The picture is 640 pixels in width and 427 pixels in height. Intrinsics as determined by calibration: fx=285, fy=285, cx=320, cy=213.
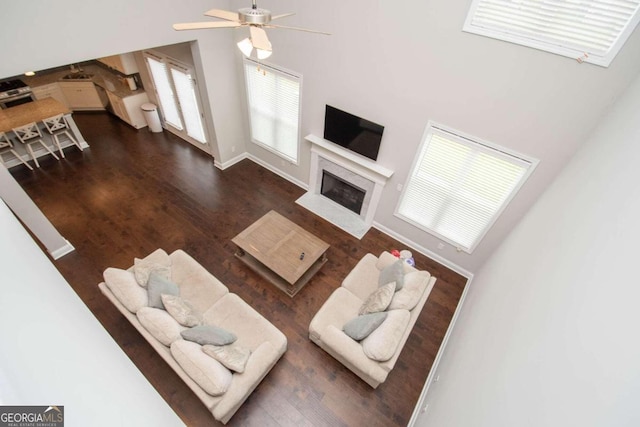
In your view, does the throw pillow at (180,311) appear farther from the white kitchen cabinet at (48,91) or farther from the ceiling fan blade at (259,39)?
the white kitchen cabinet at (48,91)

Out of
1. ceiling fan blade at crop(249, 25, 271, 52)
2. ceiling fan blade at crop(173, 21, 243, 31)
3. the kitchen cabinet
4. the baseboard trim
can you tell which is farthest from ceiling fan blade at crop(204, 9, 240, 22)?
the kitchen cabinet

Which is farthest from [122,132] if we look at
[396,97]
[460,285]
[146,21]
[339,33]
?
[460,285]

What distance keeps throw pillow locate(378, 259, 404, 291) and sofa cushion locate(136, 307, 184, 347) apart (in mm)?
2690

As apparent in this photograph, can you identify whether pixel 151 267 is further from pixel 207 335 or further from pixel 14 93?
pixel 14 93

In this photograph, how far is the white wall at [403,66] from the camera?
126 inches

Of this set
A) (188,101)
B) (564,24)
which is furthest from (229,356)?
(188,101)

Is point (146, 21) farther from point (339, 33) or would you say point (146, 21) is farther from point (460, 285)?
point (460, 285)

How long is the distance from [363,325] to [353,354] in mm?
350

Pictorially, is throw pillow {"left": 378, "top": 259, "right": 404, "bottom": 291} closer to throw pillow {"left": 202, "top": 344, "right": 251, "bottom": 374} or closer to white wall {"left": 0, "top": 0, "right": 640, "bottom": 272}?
white wall {"left": 0, "top": 0, "right": 640, "bottom": 272}

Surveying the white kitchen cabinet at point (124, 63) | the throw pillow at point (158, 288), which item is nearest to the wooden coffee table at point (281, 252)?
the throw pillow at point (158, 288)

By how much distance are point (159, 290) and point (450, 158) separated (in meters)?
4.41

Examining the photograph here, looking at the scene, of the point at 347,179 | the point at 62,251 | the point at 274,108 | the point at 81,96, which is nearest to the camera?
the point at 62,251

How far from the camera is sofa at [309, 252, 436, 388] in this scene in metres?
3.31

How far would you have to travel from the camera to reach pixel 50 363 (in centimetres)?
95
